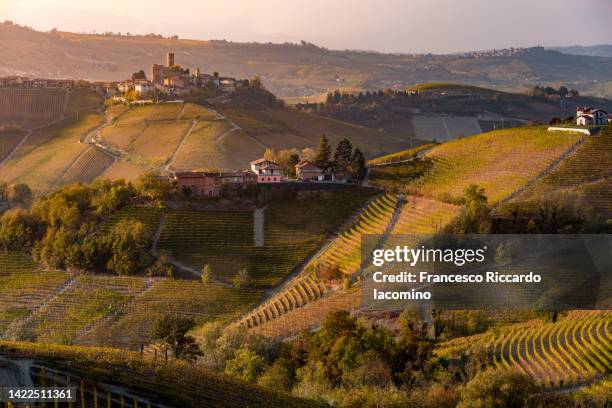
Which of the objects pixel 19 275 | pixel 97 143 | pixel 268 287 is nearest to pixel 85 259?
pixel 19 275

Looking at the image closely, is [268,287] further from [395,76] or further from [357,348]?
[395,76]

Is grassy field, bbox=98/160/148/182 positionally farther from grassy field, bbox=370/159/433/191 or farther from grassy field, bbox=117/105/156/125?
grassy field, bbox=370/159/433/191

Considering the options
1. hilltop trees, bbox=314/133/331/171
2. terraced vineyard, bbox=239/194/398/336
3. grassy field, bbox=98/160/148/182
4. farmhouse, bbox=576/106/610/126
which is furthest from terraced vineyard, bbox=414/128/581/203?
grassy field, bbox=98/160/148/182

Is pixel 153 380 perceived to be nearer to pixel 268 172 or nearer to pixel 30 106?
pixel 268 172

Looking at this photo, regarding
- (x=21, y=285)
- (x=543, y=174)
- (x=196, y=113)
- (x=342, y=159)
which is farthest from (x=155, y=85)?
(x=543, y=174)

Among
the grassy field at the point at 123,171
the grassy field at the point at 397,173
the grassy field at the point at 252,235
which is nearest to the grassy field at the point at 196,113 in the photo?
the grassy field at the point at 123,171

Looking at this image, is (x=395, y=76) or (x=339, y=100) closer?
(x=339, y=100)
